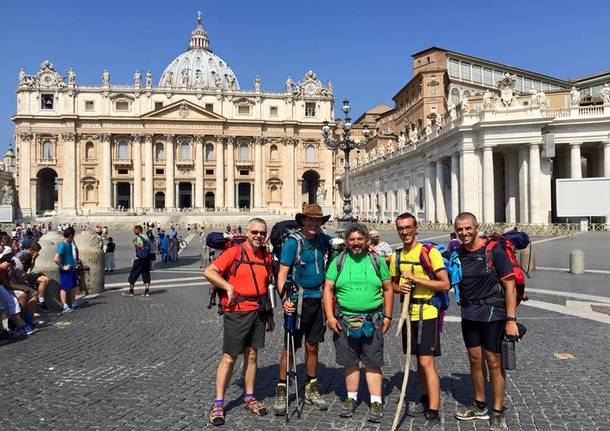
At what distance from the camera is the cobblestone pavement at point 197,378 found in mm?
3965

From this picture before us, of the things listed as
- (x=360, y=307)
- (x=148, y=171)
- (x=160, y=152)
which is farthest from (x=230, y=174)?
(x=360, y=307)

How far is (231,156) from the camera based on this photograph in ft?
225

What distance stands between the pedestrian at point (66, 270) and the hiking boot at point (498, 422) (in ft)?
25.7

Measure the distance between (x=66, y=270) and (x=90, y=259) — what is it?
2.14 m

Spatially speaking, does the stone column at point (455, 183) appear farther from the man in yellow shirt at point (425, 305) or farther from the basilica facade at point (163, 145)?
the basilica facade at point (163, 145)

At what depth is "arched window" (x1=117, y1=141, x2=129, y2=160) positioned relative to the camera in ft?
217

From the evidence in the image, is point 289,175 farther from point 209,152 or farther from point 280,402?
point 280,402

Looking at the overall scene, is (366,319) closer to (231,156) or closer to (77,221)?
(77,221)

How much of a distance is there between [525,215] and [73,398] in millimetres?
29328

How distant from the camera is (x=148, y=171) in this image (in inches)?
2586

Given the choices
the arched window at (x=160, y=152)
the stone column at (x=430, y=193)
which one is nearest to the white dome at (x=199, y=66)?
the arched window at (x=160, y=152)

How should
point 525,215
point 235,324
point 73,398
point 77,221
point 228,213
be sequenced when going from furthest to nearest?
point 228,213, point 77,221, point 525,215, point 73,398, point 235,324

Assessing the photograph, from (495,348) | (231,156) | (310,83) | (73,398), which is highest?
(310,83)

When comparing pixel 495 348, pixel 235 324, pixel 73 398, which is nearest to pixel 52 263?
pixel 73 398
